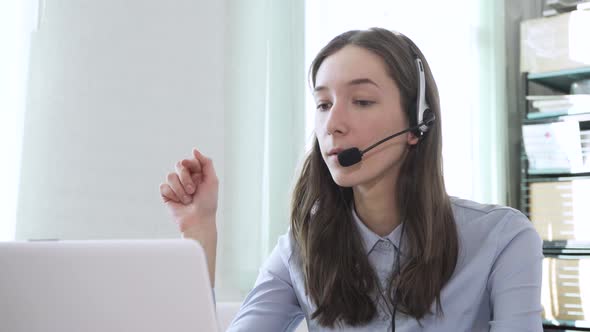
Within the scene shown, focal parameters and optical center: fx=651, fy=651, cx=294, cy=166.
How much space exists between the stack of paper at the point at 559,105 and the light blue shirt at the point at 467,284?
1.86 meters

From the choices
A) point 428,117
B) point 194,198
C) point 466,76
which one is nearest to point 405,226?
point 428,117

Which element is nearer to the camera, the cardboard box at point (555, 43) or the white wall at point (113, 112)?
the white wall at point (113, 112)

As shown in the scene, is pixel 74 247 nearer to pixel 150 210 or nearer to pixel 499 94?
pixel 150 210

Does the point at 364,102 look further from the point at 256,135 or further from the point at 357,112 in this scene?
the point at 256,135

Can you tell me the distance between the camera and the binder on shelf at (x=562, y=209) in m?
2.75

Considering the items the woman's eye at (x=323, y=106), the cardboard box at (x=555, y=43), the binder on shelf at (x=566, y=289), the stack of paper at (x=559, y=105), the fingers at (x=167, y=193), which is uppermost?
the cardboard box at (x=555, y=43)

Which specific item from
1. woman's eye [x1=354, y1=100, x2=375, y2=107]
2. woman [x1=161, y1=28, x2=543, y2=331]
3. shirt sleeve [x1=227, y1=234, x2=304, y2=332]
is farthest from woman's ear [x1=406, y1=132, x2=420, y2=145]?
shirt sleeve [x1=227, y1=234, x2=304, y2=332]

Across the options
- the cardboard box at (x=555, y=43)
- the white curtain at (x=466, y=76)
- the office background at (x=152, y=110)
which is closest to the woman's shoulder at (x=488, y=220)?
the office background at (x=152, y=110)

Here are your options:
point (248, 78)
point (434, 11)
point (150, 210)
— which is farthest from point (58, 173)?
point (434, 11)

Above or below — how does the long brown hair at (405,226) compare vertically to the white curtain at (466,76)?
below

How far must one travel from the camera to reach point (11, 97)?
1315 millimetres

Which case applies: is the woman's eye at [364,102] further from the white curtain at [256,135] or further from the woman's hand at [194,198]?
the white curtain at [256,135]

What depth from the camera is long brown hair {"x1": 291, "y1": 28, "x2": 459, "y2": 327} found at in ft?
3.50

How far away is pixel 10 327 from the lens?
0.48 m
